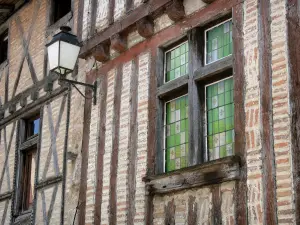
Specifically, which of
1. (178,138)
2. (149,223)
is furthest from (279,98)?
(149,223)

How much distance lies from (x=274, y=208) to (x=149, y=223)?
1668mm

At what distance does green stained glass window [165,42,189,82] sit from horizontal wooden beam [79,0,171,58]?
1.65 feet

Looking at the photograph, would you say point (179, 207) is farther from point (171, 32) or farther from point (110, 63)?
point (110, 63)

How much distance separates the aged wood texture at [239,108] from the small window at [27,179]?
4.53 m

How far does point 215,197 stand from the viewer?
5.18 metres

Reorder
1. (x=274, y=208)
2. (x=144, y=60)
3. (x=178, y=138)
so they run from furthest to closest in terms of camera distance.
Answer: (x=144, y=60), (x=178, y=138), (x=274, y=208)

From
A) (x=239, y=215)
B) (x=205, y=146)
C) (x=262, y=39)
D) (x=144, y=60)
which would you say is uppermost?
(x=144, y=60)

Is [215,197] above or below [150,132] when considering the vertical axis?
below

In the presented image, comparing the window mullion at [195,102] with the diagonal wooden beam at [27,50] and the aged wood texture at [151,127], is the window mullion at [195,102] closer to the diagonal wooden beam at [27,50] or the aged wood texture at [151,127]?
the aged wood texture at [151,127]

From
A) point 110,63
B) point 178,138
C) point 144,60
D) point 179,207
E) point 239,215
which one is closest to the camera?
point 239,215

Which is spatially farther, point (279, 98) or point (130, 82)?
point (130, 82)

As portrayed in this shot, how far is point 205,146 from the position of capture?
5.61 metres

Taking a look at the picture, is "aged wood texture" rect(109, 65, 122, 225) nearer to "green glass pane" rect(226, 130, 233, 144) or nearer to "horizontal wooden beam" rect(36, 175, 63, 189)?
"horizontal wooden beam" rect(36, 175, 63, 189)

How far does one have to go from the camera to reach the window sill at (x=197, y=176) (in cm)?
505
